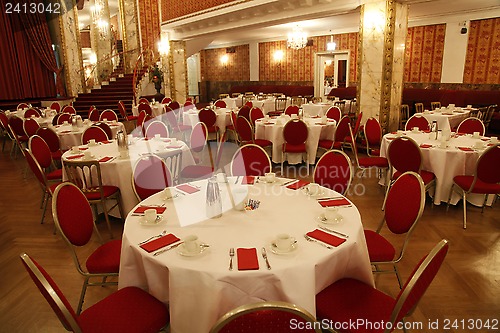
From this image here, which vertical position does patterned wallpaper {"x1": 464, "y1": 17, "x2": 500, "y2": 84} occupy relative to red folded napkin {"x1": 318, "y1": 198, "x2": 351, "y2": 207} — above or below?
above

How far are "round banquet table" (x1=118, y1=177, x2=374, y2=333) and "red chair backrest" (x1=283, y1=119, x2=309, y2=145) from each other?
301cm

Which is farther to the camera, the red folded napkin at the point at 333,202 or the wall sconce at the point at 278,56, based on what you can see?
the wall sconce at the point at 278,56

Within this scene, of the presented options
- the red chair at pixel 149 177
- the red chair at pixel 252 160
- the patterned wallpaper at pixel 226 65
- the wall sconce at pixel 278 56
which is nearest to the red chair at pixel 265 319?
the red chair at pixel 149 177

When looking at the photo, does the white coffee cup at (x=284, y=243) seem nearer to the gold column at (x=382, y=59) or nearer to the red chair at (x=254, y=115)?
the red chair at (x=254, y=115)

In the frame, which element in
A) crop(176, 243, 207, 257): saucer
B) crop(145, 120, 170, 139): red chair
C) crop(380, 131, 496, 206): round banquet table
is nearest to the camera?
crop(176, 243, 207, 257): saucer

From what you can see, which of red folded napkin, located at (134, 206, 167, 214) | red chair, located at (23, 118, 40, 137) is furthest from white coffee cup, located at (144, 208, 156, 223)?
red chair, located at (23, 118, 40, 137)

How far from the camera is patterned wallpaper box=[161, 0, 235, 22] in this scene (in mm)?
9477

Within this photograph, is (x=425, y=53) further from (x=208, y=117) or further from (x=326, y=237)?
(x=326, y=237)

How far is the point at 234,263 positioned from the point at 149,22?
14661mm

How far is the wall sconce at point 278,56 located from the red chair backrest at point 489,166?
1208cm

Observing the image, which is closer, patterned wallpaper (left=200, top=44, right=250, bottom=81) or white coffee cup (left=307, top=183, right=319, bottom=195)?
white coffee cup (left=307, top=183, right=319, bottom=195)

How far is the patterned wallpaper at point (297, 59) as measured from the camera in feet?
41.0

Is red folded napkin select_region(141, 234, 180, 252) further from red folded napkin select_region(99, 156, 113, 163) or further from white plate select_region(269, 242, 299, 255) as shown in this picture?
red folded napkin select_region(99, 156, 113, 163)

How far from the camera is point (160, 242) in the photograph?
1.96 meters
